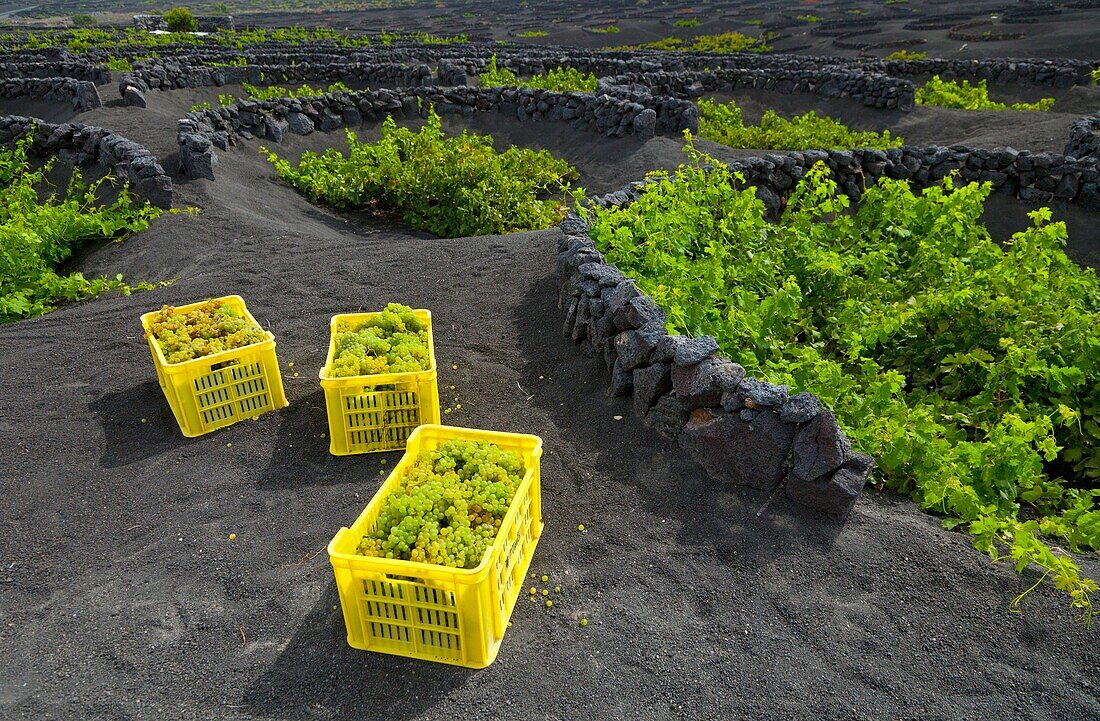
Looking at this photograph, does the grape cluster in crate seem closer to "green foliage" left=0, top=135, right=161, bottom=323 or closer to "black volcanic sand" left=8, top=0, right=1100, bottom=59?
"green foliage" left=0, top=135, right=161, bottom=323

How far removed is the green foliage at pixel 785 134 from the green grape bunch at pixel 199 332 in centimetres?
1096

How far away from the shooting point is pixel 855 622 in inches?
137

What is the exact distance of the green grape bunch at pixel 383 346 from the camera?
447 cm

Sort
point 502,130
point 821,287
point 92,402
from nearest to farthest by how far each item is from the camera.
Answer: point 92,402
point 821,287
point 502,130

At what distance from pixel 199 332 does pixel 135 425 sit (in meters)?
0.85

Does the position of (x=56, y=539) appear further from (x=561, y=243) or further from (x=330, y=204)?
(x=330, y=204)

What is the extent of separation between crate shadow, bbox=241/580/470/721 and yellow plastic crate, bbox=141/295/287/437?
2.04 m

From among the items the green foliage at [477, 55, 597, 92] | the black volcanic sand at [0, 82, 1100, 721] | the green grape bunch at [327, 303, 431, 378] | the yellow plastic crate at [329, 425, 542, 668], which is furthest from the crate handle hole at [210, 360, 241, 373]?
the green foliage at [477, 55, 597, 92]

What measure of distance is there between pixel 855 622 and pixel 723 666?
0.73m

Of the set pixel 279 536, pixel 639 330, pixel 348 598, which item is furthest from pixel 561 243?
pixel 348 598

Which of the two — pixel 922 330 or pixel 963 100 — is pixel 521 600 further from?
pixel 963 100

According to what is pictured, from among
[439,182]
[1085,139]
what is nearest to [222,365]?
[439,182]

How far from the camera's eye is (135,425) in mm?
5043

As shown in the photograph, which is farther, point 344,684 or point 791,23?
point 791,23
